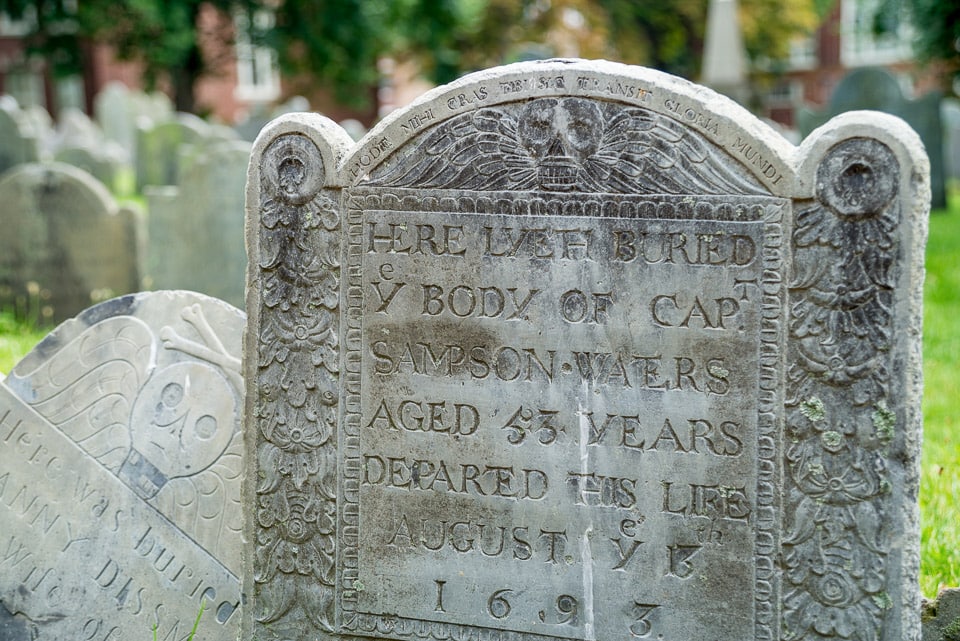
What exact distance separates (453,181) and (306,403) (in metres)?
0.85

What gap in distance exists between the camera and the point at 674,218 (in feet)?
10.2

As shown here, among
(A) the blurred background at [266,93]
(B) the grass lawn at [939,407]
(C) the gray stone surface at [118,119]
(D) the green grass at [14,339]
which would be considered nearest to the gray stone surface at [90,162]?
(A) the blurred background at [266,93]

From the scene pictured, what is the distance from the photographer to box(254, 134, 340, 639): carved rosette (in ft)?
11.3

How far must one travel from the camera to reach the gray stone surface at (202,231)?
8.00 m

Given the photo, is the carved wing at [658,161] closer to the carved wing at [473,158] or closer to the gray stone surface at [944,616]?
the carved wing at [473,158]

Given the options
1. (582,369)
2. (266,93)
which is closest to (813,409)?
(582,369)

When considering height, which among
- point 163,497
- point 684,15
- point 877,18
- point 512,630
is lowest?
point 512,630

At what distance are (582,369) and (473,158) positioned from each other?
28.0 inches

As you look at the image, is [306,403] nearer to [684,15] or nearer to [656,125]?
[656,125]

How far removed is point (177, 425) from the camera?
13.0 feet

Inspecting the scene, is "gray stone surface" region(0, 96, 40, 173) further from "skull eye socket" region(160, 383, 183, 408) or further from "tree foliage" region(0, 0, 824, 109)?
"skull eye socket" region(160, 383, 183, 408)

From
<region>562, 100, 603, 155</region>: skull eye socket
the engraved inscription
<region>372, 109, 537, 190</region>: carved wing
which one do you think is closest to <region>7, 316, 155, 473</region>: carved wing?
the engraved inscription

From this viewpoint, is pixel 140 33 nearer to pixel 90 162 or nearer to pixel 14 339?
pixel 90 162

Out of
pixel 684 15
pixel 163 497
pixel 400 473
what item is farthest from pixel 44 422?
pixel 684 15
